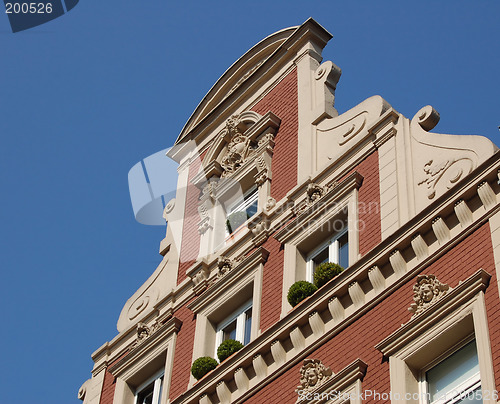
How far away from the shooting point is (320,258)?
23.0 m

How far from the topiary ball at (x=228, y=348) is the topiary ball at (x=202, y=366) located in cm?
23

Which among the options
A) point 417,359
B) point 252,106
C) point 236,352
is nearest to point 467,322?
point 417,359

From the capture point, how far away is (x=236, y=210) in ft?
88.7

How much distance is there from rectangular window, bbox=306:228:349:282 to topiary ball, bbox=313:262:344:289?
29.9 inches

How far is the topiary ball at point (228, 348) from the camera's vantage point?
22328mm

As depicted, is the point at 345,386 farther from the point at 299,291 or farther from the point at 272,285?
the point at 272,285

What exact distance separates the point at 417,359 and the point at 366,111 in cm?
720

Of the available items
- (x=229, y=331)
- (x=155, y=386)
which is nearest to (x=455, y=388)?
(x=229, y=331)

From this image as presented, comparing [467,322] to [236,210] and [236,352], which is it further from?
[236,210]

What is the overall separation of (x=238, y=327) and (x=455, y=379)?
22.2 feet

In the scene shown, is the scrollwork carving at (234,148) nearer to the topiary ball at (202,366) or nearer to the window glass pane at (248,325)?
the window glass pane at (248,325)

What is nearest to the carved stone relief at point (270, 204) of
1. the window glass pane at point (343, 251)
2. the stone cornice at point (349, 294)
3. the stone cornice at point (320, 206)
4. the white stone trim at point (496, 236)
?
the stone cornice at point (320, 206)

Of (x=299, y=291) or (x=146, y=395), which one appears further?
(x=146, y=395)

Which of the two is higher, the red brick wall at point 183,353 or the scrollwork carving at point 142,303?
the scrollwork carving at point 142,303
